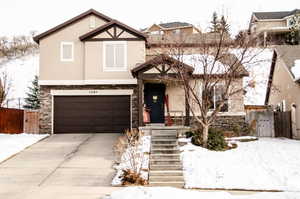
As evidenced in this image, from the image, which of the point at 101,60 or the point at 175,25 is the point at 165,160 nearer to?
the point at 101,60

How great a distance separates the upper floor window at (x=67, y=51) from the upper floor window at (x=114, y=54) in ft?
7.18

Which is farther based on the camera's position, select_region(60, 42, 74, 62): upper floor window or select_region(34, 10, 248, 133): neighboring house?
select_region(60, 42, 74, 62): upper floor window

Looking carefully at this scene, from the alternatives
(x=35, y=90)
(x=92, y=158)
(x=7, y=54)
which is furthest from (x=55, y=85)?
(x=7, y=54)

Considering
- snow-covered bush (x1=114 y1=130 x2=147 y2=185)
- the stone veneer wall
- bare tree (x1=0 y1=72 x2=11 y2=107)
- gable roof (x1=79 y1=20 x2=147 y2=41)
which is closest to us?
snow-covered bush (x1=114 y1=130 x2=147 y2=185)

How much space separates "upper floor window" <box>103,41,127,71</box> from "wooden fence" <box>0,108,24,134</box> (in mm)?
6531

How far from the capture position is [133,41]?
20.3 m

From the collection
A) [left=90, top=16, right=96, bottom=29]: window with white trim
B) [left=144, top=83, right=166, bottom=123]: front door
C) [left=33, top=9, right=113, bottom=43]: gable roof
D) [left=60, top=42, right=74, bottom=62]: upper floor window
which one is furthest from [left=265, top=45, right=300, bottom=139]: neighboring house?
[left=60, top=42, right=74, bottom=62]: upper floor window

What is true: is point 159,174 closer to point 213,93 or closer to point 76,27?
point 213,93

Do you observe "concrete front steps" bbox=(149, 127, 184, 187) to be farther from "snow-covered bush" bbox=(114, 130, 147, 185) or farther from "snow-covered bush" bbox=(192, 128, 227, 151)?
"snow-covered bush" bbox=(192, 128, 227, 151)

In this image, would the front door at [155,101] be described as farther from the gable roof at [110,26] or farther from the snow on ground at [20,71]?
the snow on ground at [20,71]

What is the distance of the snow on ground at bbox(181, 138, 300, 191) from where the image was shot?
10.9 m

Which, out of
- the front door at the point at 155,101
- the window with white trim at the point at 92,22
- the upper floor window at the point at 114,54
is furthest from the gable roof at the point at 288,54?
the window with white trim at the point at 92,22

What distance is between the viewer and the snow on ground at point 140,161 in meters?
11.6

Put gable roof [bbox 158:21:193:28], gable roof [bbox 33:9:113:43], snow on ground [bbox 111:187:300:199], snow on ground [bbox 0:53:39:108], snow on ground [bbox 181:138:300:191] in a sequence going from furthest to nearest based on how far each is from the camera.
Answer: gable roof [bbox 158:21:193:28], snow on ground [bbox 0:53:39:108], gable roof [bbox 33:9:113:43], snow on ground [bbox 181:138:300:191], snow on ground [bbox 111:187:300:199]
